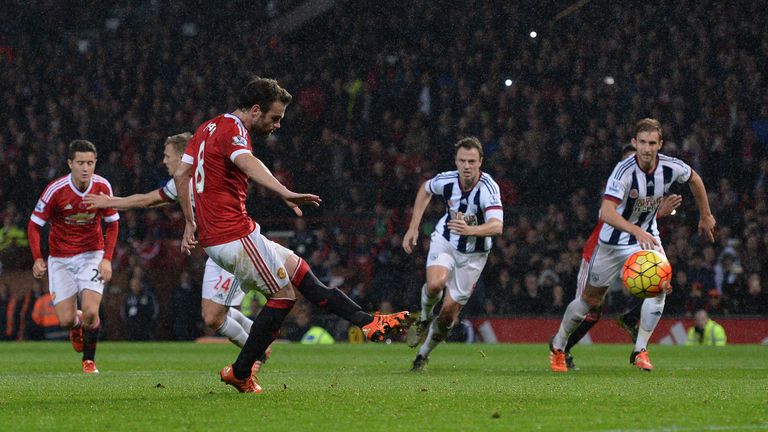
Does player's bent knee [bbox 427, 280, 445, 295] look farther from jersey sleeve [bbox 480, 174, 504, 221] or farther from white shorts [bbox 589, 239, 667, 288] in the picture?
white shorts [bbox 589, 239, 667, 288]

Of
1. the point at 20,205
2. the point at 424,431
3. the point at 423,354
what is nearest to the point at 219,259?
the point at 424,431

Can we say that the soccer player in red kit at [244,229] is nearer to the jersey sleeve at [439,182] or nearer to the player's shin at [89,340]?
the jersey sleeve at [439,182]

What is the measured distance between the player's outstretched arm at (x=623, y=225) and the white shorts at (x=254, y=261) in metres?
3.61

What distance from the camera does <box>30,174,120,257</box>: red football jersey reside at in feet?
37.4

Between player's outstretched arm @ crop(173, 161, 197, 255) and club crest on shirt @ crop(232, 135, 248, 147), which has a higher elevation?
club crest on shirt @ crop(232, 135, 248, 147)

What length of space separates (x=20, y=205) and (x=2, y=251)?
125 cm

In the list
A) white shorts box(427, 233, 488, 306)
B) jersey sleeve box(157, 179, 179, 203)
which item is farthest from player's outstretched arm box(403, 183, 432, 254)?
jersey sleeve box(157, 179, 179, 203)

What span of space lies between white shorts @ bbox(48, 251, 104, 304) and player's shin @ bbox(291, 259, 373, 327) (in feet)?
15.6

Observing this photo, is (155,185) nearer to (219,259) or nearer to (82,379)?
(82,379)

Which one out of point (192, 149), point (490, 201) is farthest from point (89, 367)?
point (192, 149)

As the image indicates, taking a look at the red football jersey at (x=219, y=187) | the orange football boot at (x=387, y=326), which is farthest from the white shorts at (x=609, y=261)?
the red football jersey at (x=219, y=187)

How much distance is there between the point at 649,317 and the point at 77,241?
5636 mm

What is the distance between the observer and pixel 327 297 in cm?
720

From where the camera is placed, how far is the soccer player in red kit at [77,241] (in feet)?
37.0
